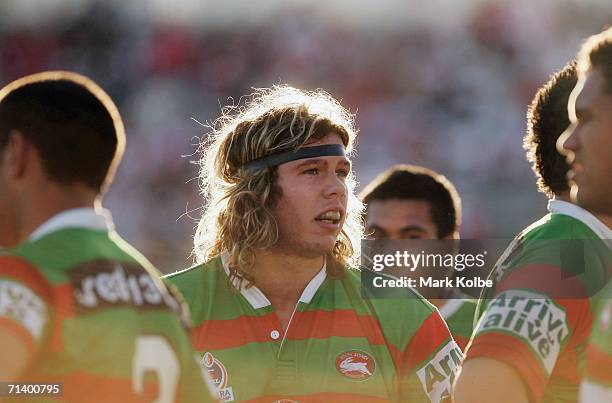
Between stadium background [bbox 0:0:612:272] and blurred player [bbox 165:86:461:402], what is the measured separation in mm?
94

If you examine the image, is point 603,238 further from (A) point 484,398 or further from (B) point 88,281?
(B) point 88,281

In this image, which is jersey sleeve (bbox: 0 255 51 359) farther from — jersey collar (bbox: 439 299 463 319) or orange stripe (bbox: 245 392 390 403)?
jersey collar (bbox: 439 299 463 319)

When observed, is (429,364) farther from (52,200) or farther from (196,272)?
(52,200)

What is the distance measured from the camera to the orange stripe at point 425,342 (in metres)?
1.89

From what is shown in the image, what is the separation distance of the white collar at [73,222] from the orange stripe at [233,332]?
1.08 feet

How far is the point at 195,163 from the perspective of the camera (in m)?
2.21

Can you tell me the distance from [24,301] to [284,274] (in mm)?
583

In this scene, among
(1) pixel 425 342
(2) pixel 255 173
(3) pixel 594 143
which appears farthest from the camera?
(2) pixel 255 173

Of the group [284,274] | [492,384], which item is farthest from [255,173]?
[492,384]

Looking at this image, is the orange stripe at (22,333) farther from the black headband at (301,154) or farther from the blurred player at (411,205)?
the blurred player at (411,205)

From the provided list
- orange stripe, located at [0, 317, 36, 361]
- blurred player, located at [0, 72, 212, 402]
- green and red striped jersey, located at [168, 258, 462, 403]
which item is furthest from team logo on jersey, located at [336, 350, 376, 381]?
orange stripe, located at [0, 317, 36, 361]

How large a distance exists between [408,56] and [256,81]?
1.18 ft

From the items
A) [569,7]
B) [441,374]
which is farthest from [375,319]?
[569,7]

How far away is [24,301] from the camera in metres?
1.61
